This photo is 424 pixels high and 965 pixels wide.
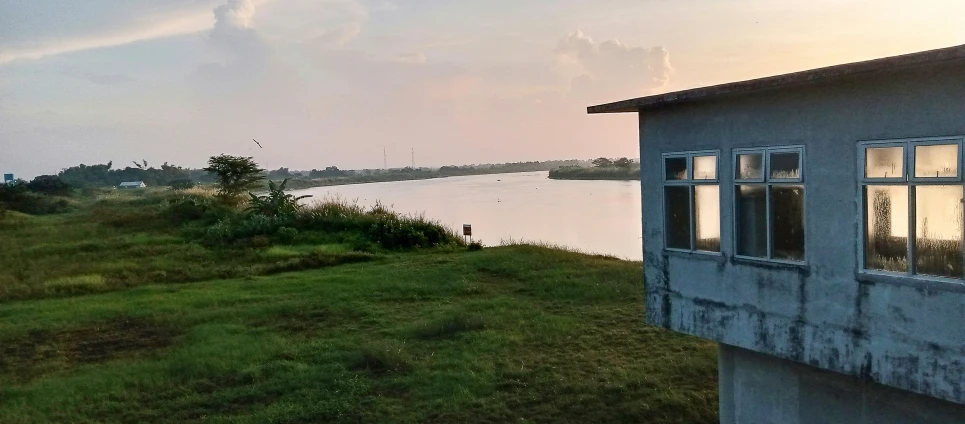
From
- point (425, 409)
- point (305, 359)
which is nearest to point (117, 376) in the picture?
point (305, 359)

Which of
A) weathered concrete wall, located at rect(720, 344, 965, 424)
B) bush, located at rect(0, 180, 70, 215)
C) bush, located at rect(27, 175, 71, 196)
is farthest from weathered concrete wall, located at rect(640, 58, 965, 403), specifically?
bush, located at rect(27, 175, 71, 196)

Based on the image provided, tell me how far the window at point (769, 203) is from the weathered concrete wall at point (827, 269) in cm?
7

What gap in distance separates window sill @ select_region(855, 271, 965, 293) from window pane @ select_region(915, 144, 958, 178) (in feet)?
2.18

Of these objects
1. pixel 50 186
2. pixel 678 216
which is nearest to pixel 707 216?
pixel 678 216

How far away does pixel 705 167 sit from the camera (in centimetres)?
621

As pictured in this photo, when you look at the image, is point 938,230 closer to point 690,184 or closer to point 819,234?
point 819,234

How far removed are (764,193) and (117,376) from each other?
307 inches

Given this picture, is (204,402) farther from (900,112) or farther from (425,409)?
(900,112)

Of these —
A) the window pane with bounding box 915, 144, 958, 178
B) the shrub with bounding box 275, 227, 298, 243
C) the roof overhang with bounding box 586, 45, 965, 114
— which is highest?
the roof overhang with bounding box 586, 45, 965, 114

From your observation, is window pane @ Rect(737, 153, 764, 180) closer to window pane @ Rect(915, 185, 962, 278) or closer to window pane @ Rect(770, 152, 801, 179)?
window pane @ Rect(770, 152, 801, 179)

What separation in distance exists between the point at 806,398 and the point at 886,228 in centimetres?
201

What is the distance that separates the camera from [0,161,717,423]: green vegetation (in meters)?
7.84

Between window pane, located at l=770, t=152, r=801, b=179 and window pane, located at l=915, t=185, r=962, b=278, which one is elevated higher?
window pane, located at l=770, t=152, r=801, b=179

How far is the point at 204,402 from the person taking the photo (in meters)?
7.89
